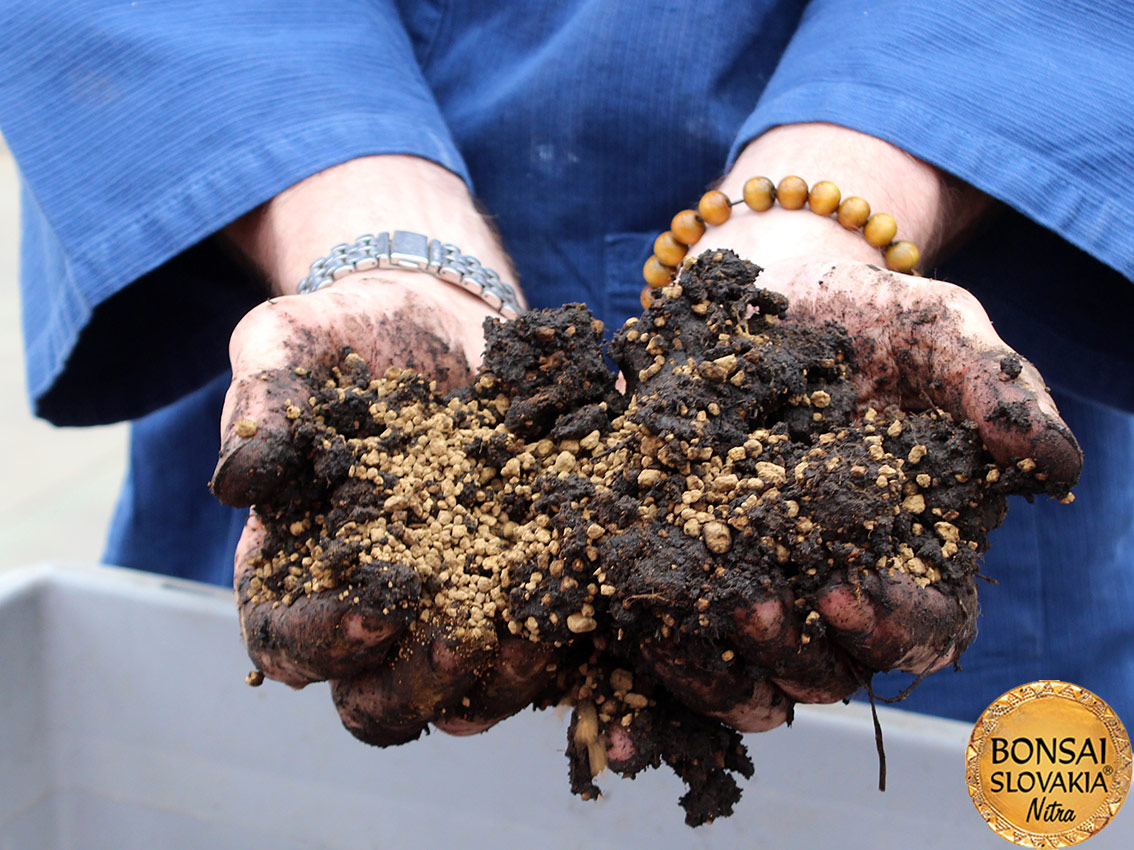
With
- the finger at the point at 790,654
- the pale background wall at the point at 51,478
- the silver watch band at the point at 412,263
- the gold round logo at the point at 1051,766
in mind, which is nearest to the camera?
the finger at the point at 790,654

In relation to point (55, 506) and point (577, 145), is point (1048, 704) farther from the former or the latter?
point (55, 506)

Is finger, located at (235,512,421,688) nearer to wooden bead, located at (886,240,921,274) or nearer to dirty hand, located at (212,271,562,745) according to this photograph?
dirty hand, located at (212,271,562,745)

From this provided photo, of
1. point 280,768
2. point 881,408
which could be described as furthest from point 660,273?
point 280,768

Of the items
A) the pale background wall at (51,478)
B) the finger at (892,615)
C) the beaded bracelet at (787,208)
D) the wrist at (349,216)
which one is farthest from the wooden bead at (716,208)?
the pale background wall at (51,478)

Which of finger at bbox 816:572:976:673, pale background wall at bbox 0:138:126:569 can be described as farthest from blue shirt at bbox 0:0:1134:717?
pale background wall at bbox 0:138:126:569

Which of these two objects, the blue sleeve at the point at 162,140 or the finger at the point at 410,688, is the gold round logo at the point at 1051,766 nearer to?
the finger at the point at 410,688

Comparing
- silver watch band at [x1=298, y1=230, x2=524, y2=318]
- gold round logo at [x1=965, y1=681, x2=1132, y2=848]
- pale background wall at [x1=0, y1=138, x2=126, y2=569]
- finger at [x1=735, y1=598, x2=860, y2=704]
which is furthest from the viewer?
pale background wall at [x1=0, y1=138, x2=126, y2=569]
